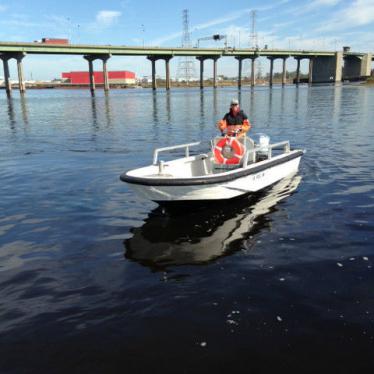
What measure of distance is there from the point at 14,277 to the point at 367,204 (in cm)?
858

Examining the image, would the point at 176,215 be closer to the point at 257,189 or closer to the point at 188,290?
the point at 257,189

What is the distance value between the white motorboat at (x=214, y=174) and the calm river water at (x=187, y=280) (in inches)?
24.1

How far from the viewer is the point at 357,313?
19.0ft

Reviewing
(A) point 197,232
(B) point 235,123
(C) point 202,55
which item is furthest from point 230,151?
(C) point 202,55

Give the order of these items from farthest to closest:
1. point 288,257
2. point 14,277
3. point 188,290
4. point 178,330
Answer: point 288,257 < point 14,277 < point 188,290 < point 178,330

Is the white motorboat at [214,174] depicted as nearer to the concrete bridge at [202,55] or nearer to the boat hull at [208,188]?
the boat hull at [208,188]

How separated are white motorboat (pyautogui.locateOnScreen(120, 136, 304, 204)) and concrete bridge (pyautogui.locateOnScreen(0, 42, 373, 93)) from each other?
300 ft

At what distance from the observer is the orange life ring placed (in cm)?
1184

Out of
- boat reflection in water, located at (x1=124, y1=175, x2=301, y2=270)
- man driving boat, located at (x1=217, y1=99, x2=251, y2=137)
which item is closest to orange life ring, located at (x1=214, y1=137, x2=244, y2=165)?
man driving boat, located at (x1=217, y1=99, x2=251, y2=137)

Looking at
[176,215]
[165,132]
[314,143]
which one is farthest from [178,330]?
[165,132]

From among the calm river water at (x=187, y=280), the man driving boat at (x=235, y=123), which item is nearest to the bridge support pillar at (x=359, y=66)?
the man driving boat at (x=235, y=123)

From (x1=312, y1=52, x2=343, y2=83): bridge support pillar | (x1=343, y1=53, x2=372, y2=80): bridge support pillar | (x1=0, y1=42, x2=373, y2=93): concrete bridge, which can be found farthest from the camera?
(x1=343, y1=53, x2=372, y2=80): bridge support pillar

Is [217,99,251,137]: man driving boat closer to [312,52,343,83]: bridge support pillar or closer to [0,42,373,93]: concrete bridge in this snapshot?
[0,42,373,93]: concrete bridge

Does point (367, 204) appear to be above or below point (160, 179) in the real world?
below
